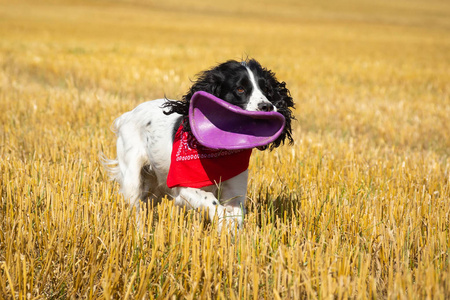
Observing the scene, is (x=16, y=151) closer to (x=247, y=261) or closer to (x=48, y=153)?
(x=48, y=153)

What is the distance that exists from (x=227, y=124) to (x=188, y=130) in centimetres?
34

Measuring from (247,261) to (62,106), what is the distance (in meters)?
6.13

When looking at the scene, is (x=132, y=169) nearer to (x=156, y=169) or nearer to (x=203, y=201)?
(x=156, y=169)

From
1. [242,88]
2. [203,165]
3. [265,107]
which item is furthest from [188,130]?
[265,107]

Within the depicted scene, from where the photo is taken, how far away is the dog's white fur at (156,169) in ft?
11.3

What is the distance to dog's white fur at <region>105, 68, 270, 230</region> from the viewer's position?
3451mm

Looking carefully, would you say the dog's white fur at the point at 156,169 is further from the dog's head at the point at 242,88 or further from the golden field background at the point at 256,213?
the golden field background at the point at 256,213

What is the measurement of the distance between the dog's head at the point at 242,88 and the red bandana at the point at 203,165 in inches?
8.3

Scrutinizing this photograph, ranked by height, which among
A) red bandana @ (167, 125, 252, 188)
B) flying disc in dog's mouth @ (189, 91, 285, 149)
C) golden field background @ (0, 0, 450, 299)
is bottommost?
golden field background @ (0, 0, 450, 299)

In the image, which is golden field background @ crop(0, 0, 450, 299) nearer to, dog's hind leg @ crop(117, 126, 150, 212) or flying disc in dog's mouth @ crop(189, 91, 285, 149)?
dog's hind leg @ crop(117, 126, 150, 212)

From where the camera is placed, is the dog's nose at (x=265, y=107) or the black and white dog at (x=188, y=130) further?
the black and white dog at (x=188, y=130)

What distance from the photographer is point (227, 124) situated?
11.0 ft

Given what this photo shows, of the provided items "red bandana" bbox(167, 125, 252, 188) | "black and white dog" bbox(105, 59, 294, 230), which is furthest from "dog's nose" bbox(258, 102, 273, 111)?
"red bandana" bbox(167, 125, 252, 188)

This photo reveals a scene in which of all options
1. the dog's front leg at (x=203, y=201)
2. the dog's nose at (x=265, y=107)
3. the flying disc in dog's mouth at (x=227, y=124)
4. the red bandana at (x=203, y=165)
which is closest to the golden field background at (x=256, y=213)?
the dog's front leg at (x=203, y=201)
